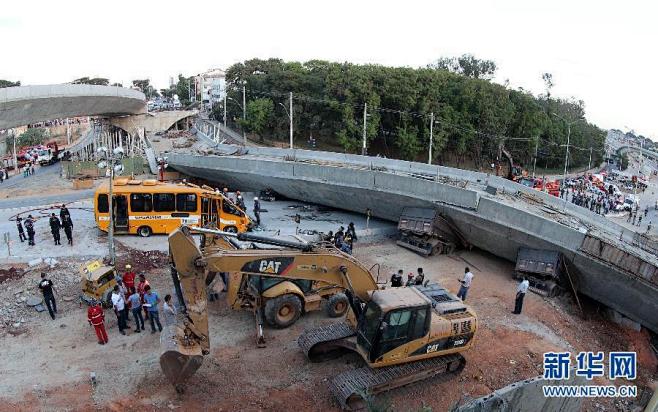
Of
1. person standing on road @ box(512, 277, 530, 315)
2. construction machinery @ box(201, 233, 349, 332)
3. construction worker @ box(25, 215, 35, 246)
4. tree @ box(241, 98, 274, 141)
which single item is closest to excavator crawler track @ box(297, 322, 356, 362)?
construction machinery @ box(201, 233, 349, 332)

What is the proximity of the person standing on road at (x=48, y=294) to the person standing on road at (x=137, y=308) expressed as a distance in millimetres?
2157

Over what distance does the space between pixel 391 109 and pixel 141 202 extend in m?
34.2

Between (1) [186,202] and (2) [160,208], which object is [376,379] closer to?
(1) [186,202]

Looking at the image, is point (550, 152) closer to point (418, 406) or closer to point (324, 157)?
point (324, 157)

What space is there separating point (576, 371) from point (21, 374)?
1154cm

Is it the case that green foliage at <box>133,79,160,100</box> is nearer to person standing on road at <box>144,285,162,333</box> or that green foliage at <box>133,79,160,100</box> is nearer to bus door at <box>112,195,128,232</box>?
bus door at <box>112,195,128,232</box>

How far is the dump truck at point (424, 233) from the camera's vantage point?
1838 centimetres

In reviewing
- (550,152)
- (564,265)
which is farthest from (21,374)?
(550,152)

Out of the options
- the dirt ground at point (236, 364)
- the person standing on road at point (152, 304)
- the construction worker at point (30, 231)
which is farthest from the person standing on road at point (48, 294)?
the construction worker at point (30, 231)

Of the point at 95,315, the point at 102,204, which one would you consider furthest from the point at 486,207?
the point at 102,204

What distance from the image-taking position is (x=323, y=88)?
49.1m

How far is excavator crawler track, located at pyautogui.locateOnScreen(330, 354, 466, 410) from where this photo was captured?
29.9ft

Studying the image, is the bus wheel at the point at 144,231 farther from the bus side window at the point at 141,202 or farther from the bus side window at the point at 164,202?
the bus side window at the point at 164,202

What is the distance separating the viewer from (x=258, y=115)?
155 feet
